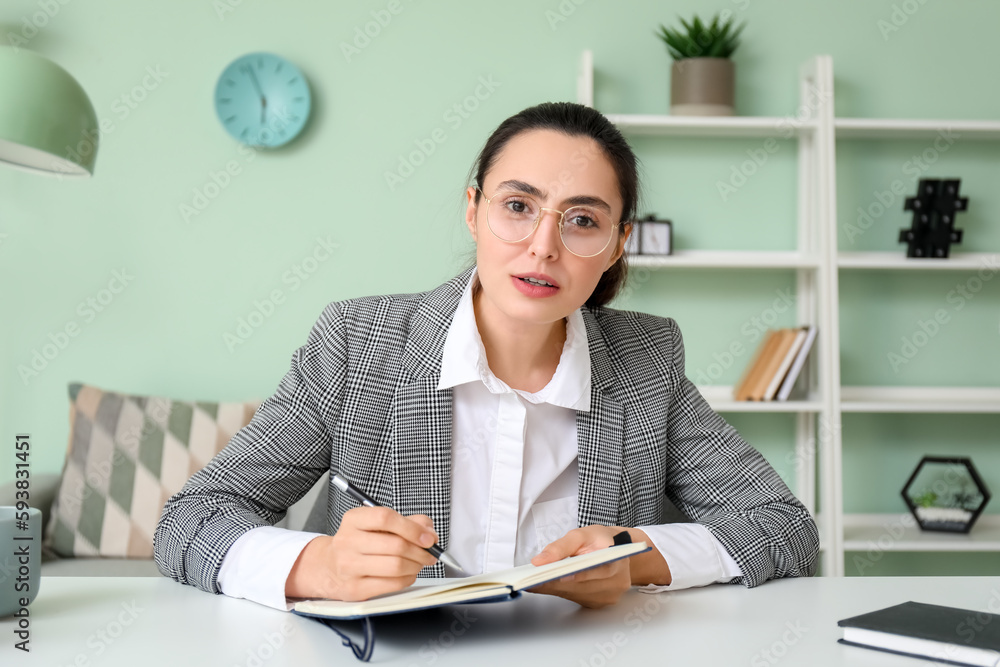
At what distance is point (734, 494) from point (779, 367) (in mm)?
1562

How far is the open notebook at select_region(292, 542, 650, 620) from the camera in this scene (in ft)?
2.61

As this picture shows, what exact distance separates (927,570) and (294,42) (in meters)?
2.87

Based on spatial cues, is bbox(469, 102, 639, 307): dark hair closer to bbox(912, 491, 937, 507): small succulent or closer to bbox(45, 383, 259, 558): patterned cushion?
bbox(45, 383, 259, 558): patterned cushion

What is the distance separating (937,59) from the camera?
306 centimetres

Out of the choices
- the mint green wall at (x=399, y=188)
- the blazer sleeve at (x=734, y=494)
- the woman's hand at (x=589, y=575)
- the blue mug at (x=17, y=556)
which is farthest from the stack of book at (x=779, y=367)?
the blue mug at (x=17, y=556)

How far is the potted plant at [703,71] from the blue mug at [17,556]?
2465 mm

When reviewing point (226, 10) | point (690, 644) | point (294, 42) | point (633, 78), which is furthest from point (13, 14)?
point (690, 644)

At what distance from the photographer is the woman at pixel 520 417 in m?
1.26

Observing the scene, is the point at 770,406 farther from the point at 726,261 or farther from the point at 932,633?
the point at 932,633

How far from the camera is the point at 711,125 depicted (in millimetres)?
2850

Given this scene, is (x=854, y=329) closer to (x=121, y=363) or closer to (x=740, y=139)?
(x=740, y=139)

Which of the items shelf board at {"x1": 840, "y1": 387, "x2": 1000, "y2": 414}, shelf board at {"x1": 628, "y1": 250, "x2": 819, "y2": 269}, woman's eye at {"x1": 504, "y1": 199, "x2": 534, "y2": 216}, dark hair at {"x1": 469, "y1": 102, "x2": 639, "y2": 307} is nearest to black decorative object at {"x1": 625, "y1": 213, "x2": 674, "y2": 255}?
shelf board at {"x1": 628, "y1": 250, "x2": 819, "y2": 269}

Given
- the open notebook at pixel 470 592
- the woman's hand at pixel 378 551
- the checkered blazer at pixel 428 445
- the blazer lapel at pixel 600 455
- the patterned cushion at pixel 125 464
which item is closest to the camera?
the open notebook at pixel 470 592

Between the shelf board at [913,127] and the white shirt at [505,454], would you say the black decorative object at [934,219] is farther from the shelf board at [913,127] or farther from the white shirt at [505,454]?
the white shirt at [505,454]
